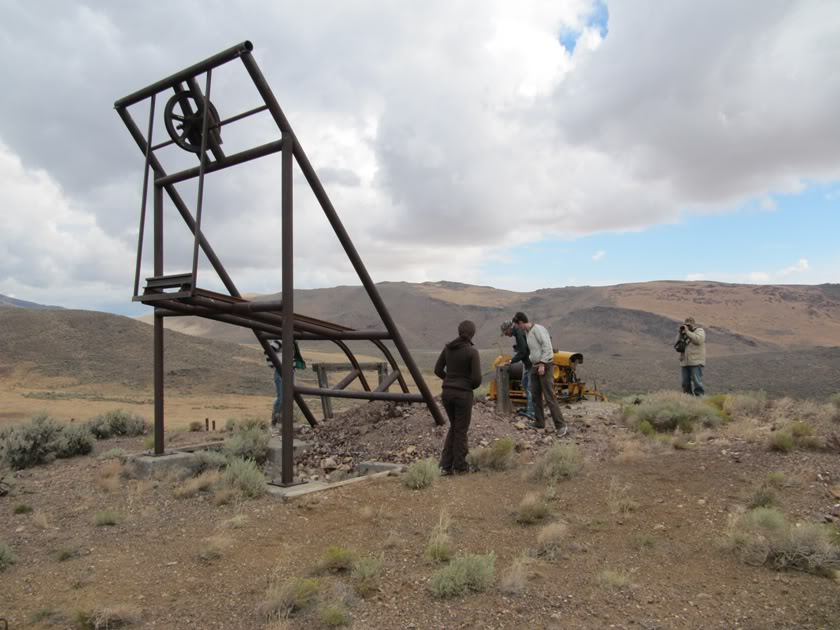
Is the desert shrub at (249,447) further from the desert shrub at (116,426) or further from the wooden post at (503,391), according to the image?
the wooden post at (503,391)

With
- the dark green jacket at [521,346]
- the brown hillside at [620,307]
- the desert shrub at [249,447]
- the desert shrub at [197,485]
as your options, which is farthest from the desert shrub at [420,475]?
the brown hillside at [620,307]

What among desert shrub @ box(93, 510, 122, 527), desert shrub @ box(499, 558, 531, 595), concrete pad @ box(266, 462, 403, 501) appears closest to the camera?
desert shrub @ box(499, 558, 531, 595)

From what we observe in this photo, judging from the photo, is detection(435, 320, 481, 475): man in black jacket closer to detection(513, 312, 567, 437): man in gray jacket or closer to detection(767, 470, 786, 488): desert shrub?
detection(513, 312, 567, 437): man in gray jacket

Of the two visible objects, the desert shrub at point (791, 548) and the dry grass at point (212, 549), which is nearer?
the desert shrub at point (791, 548)

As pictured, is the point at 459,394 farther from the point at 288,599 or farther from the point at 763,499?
the point at 288,599

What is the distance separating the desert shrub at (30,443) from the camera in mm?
9125

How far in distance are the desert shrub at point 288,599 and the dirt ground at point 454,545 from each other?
0.08m

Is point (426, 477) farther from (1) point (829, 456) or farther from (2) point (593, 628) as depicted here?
(1) point (829, 456)

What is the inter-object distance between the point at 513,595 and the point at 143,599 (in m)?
2.41

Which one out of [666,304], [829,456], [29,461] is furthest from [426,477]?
[666,304]

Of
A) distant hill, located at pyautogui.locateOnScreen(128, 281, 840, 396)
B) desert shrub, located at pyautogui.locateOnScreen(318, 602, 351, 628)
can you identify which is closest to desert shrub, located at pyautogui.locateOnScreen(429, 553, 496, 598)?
desert shrub, located at pyautogui.locateOnScreen(318, 602, 351, 628)

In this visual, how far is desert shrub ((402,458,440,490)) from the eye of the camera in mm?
6965

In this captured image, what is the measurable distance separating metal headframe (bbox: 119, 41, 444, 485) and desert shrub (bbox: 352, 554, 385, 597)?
2430 millimetres

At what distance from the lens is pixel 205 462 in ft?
27.5
